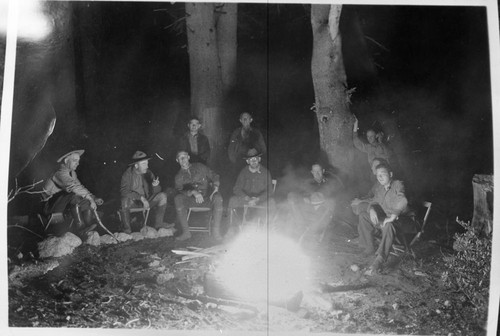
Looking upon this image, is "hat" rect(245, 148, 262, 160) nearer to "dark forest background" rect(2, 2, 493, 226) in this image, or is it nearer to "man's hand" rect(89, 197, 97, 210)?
"dark forest background" rect(2, 2, 493, 226)

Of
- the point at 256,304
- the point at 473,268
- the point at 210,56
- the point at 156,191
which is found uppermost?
the point at 210,56

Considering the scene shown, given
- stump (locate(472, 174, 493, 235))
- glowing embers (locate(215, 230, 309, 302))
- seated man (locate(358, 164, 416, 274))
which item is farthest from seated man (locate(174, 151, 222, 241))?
stump (locate(472, 174, 493, 235))

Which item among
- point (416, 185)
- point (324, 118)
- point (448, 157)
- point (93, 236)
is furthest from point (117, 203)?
point (448, 157)

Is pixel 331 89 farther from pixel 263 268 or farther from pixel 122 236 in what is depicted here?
pixel 122 236

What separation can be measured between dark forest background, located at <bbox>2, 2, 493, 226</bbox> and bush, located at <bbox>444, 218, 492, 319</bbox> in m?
0.21

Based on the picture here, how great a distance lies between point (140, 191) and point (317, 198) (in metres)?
1.40

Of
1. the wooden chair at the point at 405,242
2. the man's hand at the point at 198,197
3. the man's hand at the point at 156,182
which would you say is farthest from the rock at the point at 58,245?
the wooden chair at the point at 405,242

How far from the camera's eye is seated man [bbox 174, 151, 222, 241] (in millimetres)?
4348

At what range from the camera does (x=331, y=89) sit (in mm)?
4309

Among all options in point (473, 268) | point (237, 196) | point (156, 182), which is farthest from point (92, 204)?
point (473, 268)

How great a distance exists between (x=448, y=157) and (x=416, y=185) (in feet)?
1.09

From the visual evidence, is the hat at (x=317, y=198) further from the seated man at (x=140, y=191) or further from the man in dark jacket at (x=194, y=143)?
the seated man at (x=140, y=191)

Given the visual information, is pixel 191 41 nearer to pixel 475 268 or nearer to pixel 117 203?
pixel 117 203

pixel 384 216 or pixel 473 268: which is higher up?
pixel 384 216
